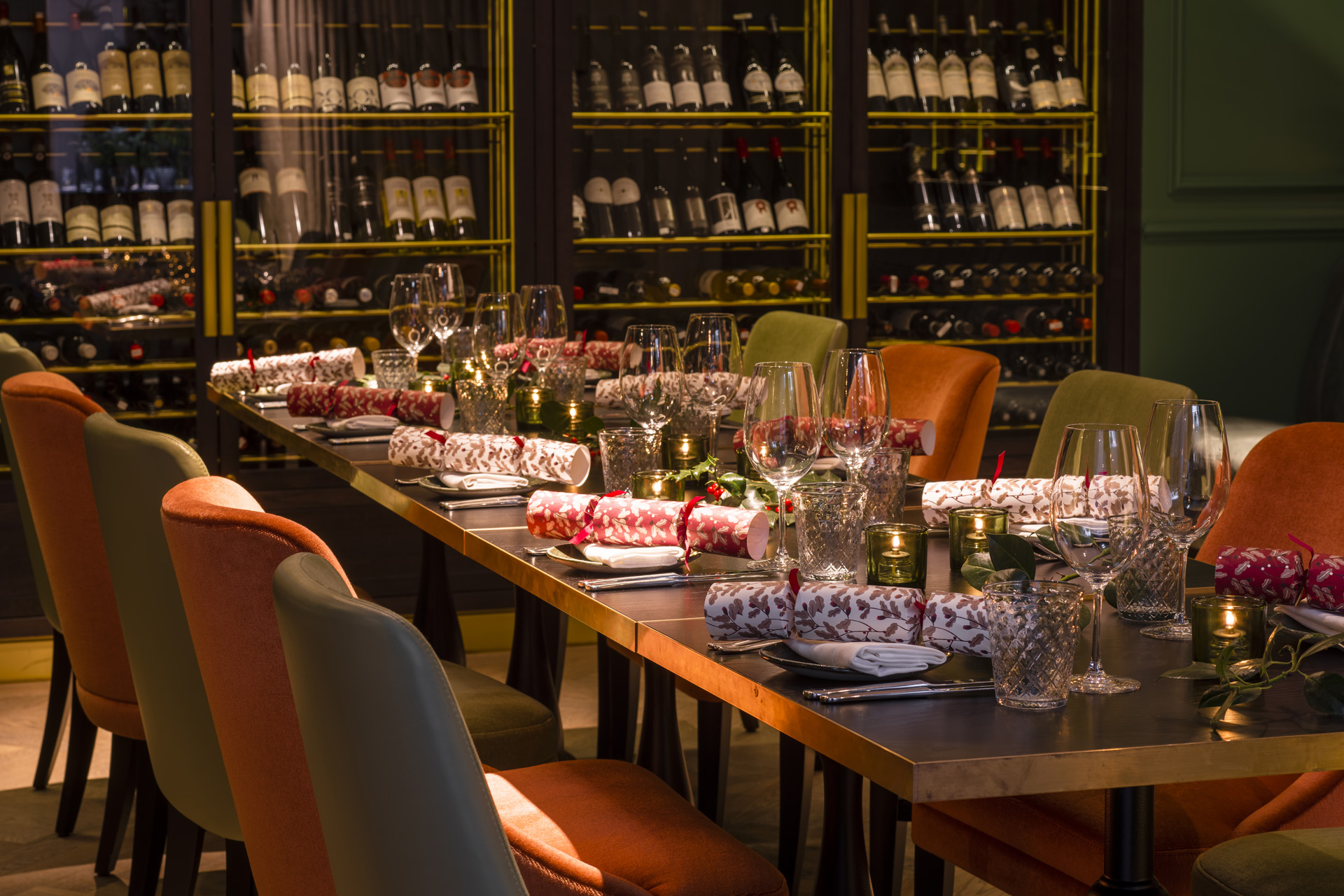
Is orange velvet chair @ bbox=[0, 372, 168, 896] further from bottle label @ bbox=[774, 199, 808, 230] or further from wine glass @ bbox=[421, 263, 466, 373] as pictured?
bottle label @ bbox=[774, 199, 808, 230]

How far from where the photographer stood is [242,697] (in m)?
1.20

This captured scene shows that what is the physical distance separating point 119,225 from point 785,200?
1955 mm

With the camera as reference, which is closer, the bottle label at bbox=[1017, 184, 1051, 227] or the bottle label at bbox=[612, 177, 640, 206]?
the bottle label at bbox=[612, 177, 640, 206]

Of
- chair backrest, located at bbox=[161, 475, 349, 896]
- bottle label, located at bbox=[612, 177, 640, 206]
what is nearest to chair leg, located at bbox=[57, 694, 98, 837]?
chair backrest, located at bbox=[161, 475, 349, 896]

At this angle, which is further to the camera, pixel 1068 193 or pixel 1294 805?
pixel 1068 193

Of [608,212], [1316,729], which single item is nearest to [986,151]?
[608,212]

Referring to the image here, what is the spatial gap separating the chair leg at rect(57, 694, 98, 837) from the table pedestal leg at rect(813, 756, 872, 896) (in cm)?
173

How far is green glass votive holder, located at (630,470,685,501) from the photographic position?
5.81 feet

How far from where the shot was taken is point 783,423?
64.1 inches

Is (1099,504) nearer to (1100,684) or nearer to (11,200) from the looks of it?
(1100,684)

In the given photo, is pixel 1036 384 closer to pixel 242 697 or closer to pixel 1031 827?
pixel 1031 827

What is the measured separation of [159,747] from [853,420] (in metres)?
0.90

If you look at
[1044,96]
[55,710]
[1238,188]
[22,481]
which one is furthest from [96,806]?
[1238,188]

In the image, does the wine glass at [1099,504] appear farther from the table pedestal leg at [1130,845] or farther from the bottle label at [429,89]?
the bottle label at [429,89]
